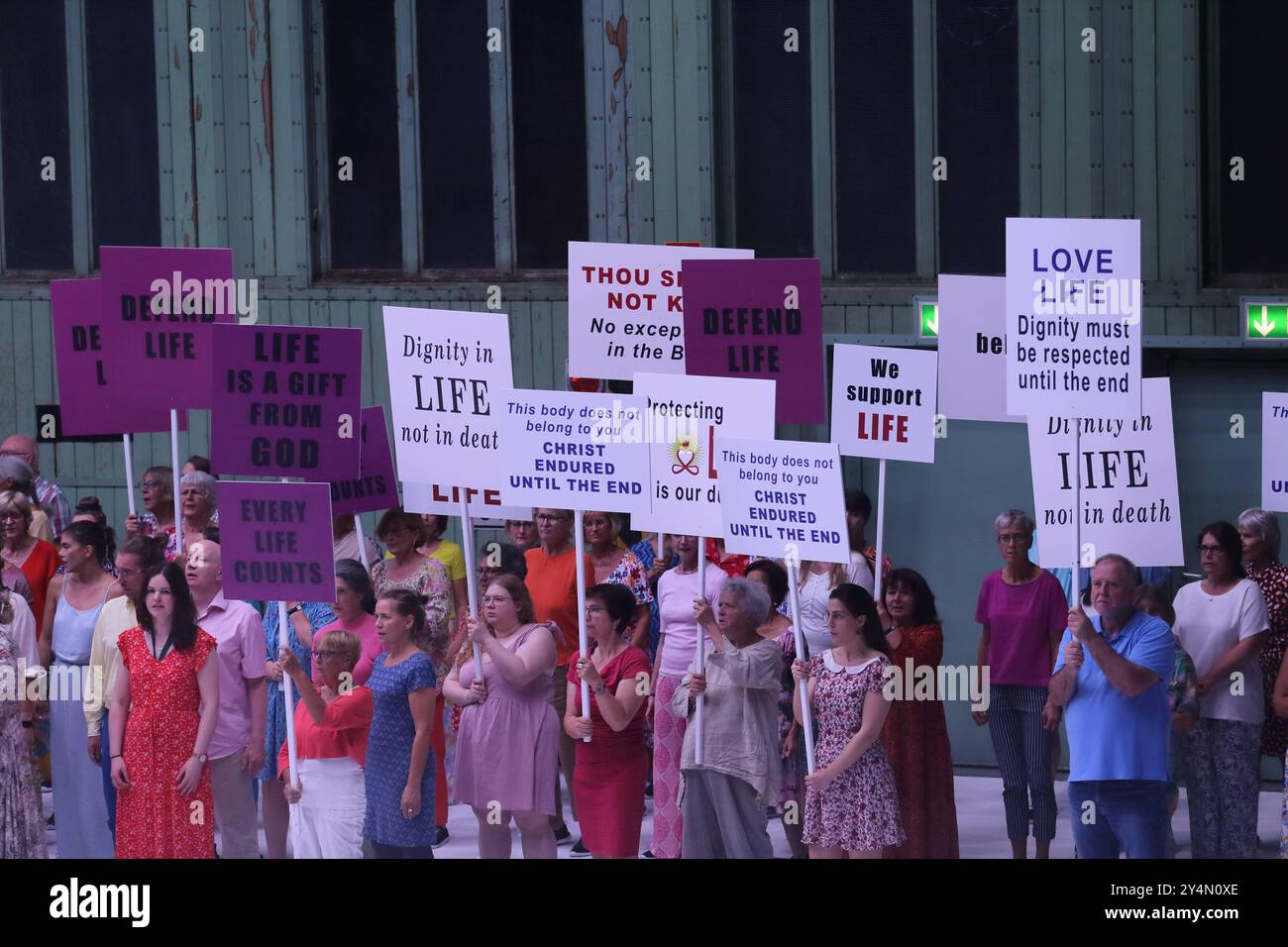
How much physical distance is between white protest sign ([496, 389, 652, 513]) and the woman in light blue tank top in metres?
2.28

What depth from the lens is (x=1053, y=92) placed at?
1440 cm

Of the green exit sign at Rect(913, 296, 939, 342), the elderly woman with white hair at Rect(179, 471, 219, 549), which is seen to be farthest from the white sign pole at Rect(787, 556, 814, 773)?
the green exit sign at Rect(913, 296, 939, 342)

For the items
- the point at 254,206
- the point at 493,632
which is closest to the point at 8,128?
the point at 254,206

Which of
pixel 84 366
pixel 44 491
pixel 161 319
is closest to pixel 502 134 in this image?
pixel 44 491

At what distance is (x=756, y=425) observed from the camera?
32.1 ft

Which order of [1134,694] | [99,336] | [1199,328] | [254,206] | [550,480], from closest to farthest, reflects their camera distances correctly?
[1134,694], [550,480], [99,336], [1199,328], [254,206]

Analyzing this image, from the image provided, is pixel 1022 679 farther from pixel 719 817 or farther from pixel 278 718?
pixel 278 718

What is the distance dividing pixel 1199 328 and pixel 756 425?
552 cm

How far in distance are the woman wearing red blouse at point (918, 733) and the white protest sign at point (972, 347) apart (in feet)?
4.14

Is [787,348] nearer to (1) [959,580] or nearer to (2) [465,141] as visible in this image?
(1) [959,580]

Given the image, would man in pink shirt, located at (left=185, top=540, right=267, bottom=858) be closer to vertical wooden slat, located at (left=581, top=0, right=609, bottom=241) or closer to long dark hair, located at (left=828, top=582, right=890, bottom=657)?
long dark hair, located at (left=828, top=582, right=890, bottom=657)

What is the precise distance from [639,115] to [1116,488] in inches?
249

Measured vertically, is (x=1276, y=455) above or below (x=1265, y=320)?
below

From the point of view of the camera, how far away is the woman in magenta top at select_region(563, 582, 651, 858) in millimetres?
9727
